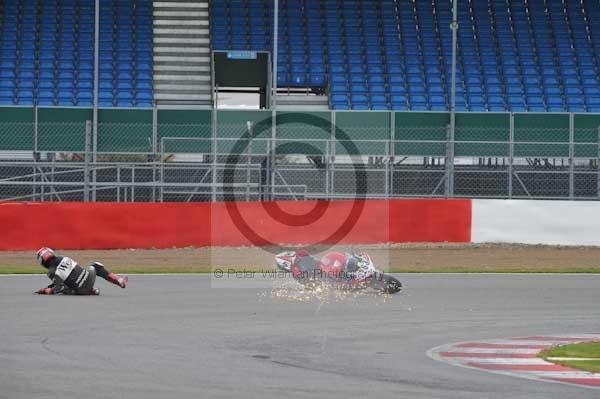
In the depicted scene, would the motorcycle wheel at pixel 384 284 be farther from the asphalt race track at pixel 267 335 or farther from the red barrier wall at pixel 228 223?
the red barrier wall at pixel 228 223

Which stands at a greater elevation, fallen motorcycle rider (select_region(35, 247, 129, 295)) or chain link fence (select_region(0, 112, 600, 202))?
chain link fence (select_region(0, 112, 600, 202))

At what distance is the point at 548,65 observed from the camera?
1233 inches

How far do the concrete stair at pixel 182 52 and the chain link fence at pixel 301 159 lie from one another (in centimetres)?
711

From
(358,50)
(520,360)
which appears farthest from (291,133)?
(520,360)

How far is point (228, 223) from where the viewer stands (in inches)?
806

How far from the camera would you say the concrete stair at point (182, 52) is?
99.0ft

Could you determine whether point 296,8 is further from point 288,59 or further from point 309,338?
point 309,338

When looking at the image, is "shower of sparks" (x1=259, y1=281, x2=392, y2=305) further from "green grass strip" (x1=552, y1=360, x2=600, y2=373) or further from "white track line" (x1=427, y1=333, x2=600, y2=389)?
"green grass strip" (x1=552, y1=360, x2=600, y2=373)

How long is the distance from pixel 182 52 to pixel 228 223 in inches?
481

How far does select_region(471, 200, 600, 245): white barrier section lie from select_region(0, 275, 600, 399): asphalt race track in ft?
17.9

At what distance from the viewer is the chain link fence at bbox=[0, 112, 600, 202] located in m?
21.7

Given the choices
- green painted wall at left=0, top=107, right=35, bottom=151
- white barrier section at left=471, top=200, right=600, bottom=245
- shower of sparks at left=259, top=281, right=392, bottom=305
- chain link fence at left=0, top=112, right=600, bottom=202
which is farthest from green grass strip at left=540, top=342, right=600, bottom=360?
green painted wall at left=0, top=107, right=35, bottom=151

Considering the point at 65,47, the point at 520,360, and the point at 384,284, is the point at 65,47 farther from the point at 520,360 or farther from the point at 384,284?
the point at 520,360

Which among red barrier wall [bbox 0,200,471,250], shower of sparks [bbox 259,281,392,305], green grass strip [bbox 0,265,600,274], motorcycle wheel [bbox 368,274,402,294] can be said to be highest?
red barrier wall [bbox 0,200,471,250]
